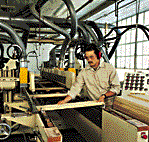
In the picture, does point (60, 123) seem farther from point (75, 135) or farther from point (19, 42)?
point (19, 42)

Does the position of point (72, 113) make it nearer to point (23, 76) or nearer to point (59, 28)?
point (23, 76)

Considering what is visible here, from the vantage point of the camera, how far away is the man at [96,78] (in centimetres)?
208

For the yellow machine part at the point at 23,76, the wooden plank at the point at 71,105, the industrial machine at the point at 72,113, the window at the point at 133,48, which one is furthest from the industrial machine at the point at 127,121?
the window at the point at 133,48

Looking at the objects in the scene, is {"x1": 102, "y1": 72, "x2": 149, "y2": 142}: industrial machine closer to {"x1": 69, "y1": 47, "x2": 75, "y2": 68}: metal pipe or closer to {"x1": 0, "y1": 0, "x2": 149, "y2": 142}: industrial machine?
{"x1": 0, "y1": 0, "x2": 149, "y2": 142}: industrial machine

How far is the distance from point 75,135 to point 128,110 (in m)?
0.82

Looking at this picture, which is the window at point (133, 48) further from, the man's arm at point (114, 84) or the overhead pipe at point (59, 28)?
the man's arm at point (114, 84)

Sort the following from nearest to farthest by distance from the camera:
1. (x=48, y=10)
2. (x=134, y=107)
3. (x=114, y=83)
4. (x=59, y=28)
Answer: (x=134, y=107), (x=114, y=83), (x=59, y=28), (x=48, y=10)

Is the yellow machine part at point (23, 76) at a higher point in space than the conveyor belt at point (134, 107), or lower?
higher

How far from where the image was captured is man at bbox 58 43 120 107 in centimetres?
208

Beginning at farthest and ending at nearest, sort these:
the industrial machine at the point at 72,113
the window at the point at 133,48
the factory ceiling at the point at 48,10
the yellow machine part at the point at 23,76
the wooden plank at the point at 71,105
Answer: the window at the point at 133,48 → the factory ceiling at the point at 48,10 → the yellow machine part at the point at 23,76 → the wooden plank at the point at 71,105 → the industrial machine at the point at 72,113

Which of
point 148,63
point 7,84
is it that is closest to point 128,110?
point 7,84

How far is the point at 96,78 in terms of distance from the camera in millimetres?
2148

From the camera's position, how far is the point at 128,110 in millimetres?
1371

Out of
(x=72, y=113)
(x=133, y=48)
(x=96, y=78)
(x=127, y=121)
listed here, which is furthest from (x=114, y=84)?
(x=133, y=48)
